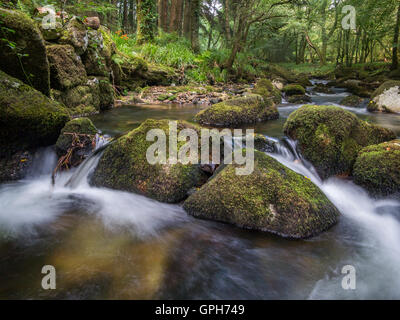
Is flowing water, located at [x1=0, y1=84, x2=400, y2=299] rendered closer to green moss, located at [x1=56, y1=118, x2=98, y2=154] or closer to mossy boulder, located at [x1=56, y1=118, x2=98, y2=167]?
mossy boulder, located at [x1=56, y1=118, x2=98, y2=167]

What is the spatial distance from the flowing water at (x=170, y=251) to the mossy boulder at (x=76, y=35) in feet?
16.2

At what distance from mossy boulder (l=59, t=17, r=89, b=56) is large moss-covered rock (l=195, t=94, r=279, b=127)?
4.04 meters

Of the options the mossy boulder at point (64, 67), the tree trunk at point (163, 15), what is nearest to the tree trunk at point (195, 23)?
the tree trunk at point (163, 15)

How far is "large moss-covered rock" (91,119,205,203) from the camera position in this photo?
3.39m

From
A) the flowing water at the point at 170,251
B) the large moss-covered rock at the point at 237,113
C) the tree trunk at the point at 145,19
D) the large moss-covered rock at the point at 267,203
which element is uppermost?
the tree trunk at the point at 145,19

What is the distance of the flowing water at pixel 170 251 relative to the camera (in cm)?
208

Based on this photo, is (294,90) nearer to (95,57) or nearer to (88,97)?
(95,57)

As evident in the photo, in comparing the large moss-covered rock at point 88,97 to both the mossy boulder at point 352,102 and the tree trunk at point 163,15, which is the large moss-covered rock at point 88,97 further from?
the tree trunk at point 163,15

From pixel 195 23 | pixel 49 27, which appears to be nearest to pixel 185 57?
pixel 195 23

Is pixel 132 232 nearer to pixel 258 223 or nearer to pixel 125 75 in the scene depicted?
pixel 258 223

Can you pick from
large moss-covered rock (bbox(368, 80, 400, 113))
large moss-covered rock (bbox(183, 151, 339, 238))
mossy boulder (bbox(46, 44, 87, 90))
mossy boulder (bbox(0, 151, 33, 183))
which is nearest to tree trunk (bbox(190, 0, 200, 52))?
mossy boulder (bbox(46, 44, 87, 90))

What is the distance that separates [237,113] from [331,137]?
120 inches

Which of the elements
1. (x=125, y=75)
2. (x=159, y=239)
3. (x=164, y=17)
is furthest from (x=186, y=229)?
(x=164, y=17)

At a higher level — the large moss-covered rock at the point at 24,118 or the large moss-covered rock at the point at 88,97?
the large moss-covered rock at the point at 88,97
